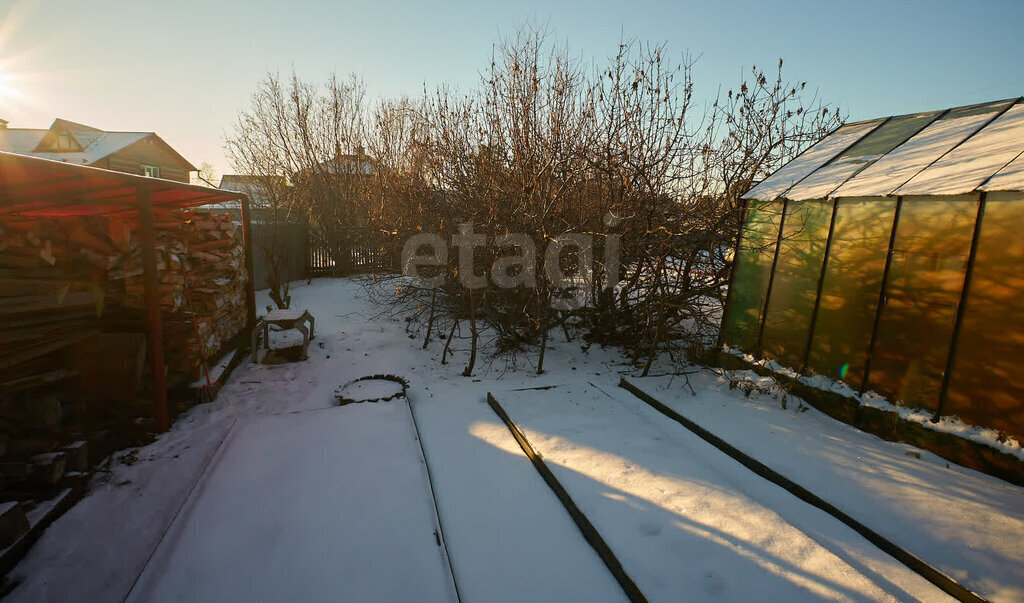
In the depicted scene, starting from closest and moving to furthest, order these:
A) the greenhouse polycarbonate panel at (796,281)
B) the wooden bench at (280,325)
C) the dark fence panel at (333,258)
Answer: the greenhouse polycarbonate panel at (796,281) < the wooden bench at (280,325) < the dark fence panel at (333,258)

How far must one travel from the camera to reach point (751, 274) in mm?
6148

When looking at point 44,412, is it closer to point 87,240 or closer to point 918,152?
point 87,240

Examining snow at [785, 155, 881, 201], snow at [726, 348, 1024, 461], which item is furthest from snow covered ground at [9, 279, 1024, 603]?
snow at [785, 155, 881, 201]

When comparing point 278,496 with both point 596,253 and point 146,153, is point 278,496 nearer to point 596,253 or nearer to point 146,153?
point 596,253

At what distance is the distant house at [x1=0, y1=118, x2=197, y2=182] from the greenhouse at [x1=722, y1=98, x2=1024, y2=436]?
30.1 meters

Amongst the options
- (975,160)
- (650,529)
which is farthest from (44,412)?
(975,160)

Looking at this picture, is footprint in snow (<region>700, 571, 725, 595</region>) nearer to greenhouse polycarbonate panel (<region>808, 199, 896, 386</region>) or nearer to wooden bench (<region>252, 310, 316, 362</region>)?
greenhouse polycarbonate panel (<region>808, 199, 896, 386</region>)

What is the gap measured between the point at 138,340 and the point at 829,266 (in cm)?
763

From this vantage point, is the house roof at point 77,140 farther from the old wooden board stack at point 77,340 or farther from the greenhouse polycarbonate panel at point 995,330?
the greenhouse polycarbonate panel at point 995,330

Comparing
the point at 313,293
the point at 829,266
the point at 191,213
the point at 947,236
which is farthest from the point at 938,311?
the point at 313,293

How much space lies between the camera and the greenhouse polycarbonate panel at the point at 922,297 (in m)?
4.02

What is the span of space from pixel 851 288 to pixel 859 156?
2072 millimetres

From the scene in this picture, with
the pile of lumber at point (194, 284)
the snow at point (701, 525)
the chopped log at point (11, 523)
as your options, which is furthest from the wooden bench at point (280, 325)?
the snow at point (701, 525)

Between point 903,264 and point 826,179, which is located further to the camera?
point 826,179
